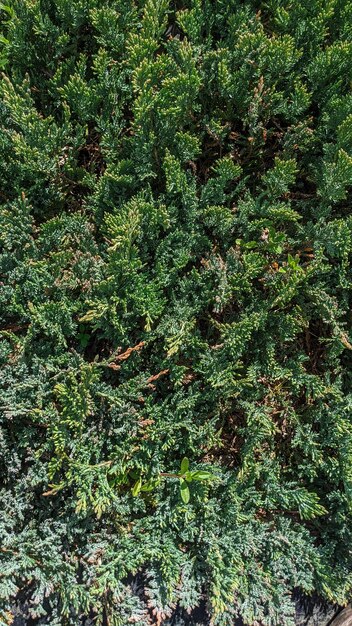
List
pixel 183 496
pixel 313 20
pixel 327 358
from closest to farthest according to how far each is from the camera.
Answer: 1. pixel 183 496
2. pixel 313 20
3. pixel 327 358

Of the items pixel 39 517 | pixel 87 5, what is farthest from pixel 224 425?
pixel 87 5

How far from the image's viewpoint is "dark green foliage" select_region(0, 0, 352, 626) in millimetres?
2420

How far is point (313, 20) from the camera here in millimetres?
2453

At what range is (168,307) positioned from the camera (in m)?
Answer: 2.55

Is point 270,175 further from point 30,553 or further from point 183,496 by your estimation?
point 30,553

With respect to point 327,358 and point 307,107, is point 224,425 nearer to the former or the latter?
point 327,358

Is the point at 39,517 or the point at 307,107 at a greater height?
the point at 307,107

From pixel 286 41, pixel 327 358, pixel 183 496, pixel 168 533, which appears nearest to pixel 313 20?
pixel 286 41

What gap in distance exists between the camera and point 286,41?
242 cm

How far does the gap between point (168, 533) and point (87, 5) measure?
9.16ft

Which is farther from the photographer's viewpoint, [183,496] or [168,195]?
[168,195]

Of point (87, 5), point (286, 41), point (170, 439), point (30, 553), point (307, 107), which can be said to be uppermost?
point (87, 5)

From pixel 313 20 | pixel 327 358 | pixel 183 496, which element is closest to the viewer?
pixel 183 496

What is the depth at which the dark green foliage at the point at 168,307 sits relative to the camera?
242cm
